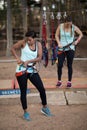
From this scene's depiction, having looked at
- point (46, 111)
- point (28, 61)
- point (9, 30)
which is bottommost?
point (9, 30)

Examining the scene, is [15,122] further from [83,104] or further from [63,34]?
[63,34]

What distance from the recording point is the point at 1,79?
959 centimetres

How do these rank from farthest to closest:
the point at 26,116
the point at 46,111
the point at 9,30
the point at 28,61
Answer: the point at 9,30 → the point at 46,111 → the point at 26,116 → the point at 28,61

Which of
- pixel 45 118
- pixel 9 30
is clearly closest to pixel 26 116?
pixel 45 118

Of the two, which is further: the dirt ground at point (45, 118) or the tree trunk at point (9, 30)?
the tree trunk at point (9, 30)

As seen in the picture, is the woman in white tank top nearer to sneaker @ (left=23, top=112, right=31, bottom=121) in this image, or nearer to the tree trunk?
sneaker @ (left=23, top=112, right=31, bottom=121)

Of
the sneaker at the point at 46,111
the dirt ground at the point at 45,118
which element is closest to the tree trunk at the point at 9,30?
the dirt ground at the point at 45,118

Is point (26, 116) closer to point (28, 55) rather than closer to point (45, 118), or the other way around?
point (45, 118)

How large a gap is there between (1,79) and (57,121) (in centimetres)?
368

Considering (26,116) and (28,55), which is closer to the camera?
(28,55)

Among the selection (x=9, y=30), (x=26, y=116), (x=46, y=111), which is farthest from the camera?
(x=9, y=30)

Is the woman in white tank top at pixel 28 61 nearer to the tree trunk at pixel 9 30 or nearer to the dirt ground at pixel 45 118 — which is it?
the dirt ground at pixel 45 118

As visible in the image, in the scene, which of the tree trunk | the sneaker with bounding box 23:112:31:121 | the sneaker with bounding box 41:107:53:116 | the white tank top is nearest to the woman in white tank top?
→ the white tank top

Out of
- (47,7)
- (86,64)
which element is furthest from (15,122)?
(47,7)
